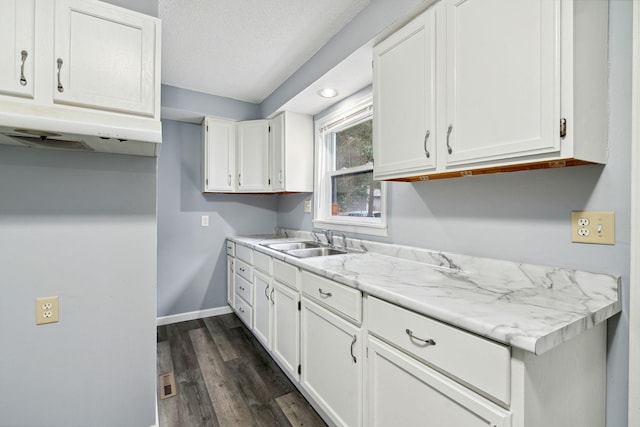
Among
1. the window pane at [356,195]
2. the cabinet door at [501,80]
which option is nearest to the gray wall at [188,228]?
the window pane at [356,195]

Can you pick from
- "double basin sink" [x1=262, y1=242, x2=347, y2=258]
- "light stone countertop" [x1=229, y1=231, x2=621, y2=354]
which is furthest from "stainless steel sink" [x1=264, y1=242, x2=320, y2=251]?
"light stone countertop" [x1=229, y1=231, x2=621, y2=354]

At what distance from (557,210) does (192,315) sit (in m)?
3.36

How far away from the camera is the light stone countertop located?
0.85 metres

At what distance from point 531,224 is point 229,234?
2974mm

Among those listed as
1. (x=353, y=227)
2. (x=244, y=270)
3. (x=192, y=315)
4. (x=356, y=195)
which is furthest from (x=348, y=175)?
(x=192, y=315)

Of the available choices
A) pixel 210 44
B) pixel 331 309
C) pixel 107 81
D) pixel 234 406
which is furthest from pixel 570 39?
pixel 234 406

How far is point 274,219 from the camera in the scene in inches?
149

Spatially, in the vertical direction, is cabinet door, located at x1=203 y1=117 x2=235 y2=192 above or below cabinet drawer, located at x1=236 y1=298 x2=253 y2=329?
above

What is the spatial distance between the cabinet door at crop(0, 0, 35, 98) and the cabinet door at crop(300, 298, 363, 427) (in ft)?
5.13

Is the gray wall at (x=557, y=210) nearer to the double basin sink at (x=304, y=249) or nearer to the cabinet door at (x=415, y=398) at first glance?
the cabinet door at (x=415, y=398)

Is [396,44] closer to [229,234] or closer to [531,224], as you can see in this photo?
[531,224]

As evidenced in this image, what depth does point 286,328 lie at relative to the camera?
6.70 ft

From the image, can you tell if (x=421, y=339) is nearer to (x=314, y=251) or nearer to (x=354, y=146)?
(x=314, y=251)

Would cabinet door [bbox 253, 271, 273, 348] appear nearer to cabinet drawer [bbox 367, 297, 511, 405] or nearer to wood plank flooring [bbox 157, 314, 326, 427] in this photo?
wood plank flooring [bbox 157, 314, 326, 427]
